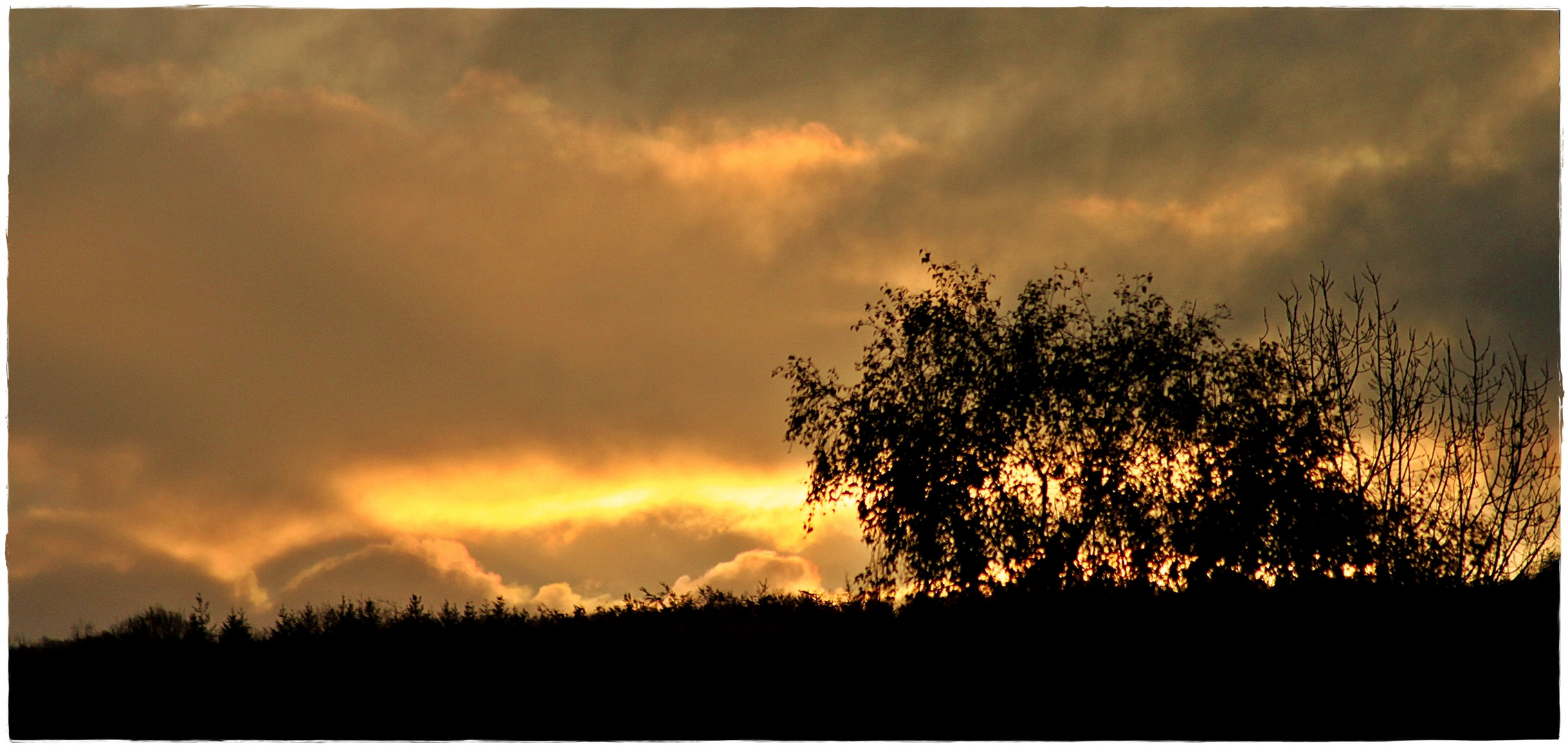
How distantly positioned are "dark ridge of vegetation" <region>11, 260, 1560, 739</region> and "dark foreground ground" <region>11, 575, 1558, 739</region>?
4 centimetres

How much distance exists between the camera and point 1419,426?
1548 cm

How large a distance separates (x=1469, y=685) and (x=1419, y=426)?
15.5 ft

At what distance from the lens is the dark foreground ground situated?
12.1 m

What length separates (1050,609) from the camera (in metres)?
14.0

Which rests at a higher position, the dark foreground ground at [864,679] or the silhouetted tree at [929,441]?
the silhouetted tree at [929,441]

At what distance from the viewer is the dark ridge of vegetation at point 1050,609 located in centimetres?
1216

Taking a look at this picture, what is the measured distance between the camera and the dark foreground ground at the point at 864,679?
12.1 meters

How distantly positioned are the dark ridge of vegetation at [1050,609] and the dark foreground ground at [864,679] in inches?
1.5

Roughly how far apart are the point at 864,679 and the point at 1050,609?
3.12 meters

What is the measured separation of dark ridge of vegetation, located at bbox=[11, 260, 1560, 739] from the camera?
1216 centimetres

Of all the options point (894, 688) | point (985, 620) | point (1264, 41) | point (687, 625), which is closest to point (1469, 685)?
point (985, 620)

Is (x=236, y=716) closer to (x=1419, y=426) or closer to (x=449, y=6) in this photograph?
(x=449, y=6)

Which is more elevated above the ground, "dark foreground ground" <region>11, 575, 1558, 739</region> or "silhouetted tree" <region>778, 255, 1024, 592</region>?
"silhouetted tree" <region>778, 255, 1024, 592</region>

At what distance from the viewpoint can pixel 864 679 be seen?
41.6 feet
